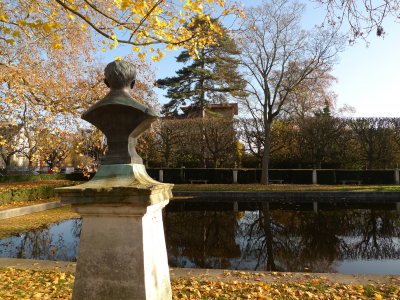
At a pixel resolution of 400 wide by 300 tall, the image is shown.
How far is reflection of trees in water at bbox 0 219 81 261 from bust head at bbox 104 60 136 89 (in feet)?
14.8

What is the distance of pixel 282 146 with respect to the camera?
23656 millimetres

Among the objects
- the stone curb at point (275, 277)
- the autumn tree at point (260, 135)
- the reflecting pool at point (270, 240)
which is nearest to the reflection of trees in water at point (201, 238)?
the reflecting pool at point (270, 240)

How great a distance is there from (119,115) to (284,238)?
6075 millimetres

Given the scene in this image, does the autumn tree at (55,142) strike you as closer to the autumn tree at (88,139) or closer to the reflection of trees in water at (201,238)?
the autumn tree at (88,139)

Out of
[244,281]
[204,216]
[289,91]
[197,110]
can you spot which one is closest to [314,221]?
[204,216]

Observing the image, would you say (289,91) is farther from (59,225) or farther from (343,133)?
(59,225)

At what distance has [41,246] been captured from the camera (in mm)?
6844

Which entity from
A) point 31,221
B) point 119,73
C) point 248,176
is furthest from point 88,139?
point 248,176

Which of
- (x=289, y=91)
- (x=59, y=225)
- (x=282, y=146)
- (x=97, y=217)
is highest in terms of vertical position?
(x=289, y=91)

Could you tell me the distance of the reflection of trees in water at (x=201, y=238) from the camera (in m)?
5.95

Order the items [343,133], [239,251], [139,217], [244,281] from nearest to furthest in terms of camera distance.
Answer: [139,217], [244,281], [239,251], [343,133]

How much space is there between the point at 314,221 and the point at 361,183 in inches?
577

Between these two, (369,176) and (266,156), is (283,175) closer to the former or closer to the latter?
(266,156)

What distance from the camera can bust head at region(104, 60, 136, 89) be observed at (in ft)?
9.46
